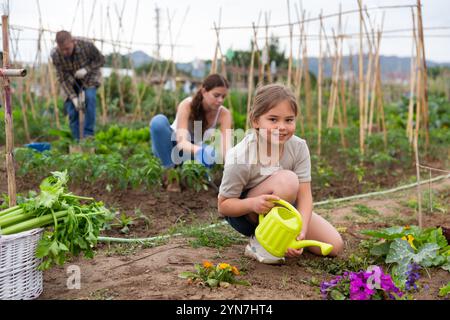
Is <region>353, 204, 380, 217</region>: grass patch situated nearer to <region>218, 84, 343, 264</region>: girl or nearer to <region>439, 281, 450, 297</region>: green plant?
<region>218, 84, 343, 264</region>: girl

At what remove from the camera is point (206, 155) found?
385 cm

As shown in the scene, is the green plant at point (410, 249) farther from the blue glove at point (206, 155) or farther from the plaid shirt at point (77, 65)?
the plaid shirt at point (77, 65)

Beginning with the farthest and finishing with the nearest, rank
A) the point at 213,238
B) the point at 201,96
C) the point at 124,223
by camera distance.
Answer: the point at 201,96 → the point at 124,223 → the point at 213,238

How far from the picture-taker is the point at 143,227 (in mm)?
3178

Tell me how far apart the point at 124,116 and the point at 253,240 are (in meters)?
5.85

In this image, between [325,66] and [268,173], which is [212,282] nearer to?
[268,173]

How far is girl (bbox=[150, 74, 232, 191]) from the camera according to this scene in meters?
3.72

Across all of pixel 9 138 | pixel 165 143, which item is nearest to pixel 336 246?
pixel 9 138

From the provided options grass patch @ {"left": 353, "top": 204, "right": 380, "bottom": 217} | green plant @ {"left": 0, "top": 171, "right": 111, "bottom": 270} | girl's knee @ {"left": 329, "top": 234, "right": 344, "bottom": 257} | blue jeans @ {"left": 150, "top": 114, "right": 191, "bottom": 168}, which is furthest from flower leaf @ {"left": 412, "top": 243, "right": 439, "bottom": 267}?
blue jeans @ {"left": 150, "top": 114, "right": 191, "bottom": 168}

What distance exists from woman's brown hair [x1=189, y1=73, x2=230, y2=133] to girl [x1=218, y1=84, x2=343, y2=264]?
4.13 ft

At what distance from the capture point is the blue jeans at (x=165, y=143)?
4.01 meters

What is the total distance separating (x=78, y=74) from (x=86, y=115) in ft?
1.85

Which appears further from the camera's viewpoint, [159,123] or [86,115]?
[86,115]

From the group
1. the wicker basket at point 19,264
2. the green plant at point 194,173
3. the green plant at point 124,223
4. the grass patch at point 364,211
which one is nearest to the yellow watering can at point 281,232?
the wicker basket at point 19,264
